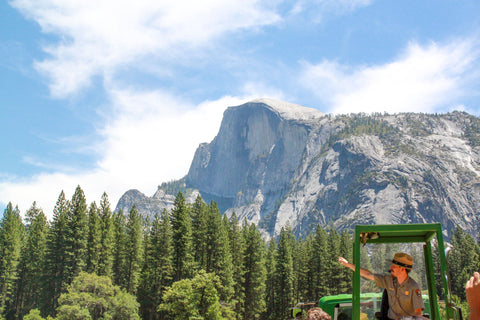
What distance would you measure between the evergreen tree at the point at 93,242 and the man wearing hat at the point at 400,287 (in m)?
48.3

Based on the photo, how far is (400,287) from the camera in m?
5.93

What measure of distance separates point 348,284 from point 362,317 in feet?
172

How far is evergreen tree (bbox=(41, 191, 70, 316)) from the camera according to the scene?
47.0 m

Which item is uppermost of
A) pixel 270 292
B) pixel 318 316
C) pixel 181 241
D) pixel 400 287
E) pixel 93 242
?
pixel 93 242

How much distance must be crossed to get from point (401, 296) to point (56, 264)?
163 feet

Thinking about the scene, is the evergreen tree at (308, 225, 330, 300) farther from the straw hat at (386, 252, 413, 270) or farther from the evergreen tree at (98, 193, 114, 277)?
the straw hat at (386, 252, 413, 270)

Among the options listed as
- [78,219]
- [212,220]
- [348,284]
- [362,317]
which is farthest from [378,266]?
[348,284]

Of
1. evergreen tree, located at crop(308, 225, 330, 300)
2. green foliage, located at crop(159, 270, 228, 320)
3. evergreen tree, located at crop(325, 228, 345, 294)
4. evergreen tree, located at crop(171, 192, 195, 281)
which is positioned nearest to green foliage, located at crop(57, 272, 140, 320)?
evergreen tree, located at crop(171, 192, 195, 281)

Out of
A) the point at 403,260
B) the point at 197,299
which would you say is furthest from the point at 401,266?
the point at 197,299

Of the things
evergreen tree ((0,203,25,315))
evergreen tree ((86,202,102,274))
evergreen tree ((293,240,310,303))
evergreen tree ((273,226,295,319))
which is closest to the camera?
evergreen tree ((86,202,102,274))

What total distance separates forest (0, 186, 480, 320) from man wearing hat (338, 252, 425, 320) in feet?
97.7

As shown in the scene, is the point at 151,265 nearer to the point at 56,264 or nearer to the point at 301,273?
the point at 56,264

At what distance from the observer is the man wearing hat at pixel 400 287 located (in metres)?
5.79

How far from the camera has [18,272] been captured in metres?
58.5
